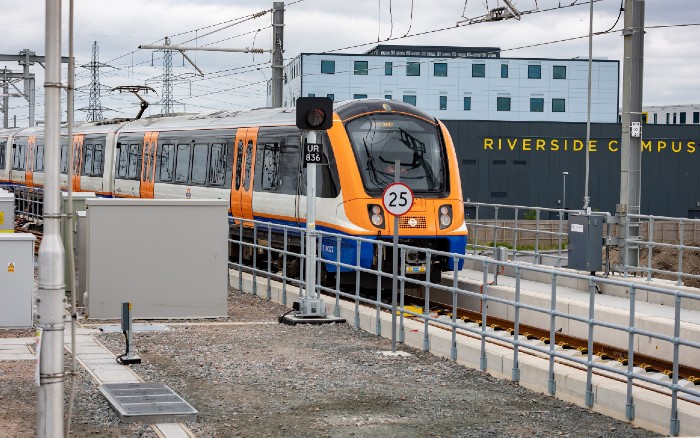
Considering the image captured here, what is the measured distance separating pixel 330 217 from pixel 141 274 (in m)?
4.67

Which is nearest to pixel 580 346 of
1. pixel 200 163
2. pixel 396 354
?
pixel 396 354

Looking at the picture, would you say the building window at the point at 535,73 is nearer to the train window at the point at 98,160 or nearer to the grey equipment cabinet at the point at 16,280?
the train window at the point at 98,160

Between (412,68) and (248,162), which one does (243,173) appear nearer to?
(248,162)

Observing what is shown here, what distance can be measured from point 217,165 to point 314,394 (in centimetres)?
1366

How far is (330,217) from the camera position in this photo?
19.0 meters

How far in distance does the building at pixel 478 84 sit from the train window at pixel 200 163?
62.5 meters

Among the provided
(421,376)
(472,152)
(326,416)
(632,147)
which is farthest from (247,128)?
(472,152)

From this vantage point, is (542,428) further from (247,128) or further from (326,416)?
(247,128)

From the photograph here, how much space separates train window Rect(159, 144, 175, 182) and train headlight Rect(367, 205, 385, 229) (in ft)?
28.8

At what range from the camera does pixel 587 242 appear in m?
18.9

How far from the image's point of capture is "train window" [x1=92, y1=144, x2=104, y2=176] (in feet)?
108

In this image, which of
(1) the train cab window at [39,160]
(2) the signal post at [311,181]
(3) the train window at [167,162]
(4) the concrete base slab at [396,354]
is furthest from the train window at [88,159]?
(4) the concrete base slab at [396,354]

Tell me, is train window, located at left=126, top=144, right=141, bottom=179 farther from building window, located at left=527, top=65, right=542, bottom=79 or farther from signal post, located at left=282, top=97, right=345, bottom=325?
building window, located at left=527, top=65, right=542, bottom=79

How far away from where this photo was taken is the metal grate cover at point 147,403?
916 centimetres
